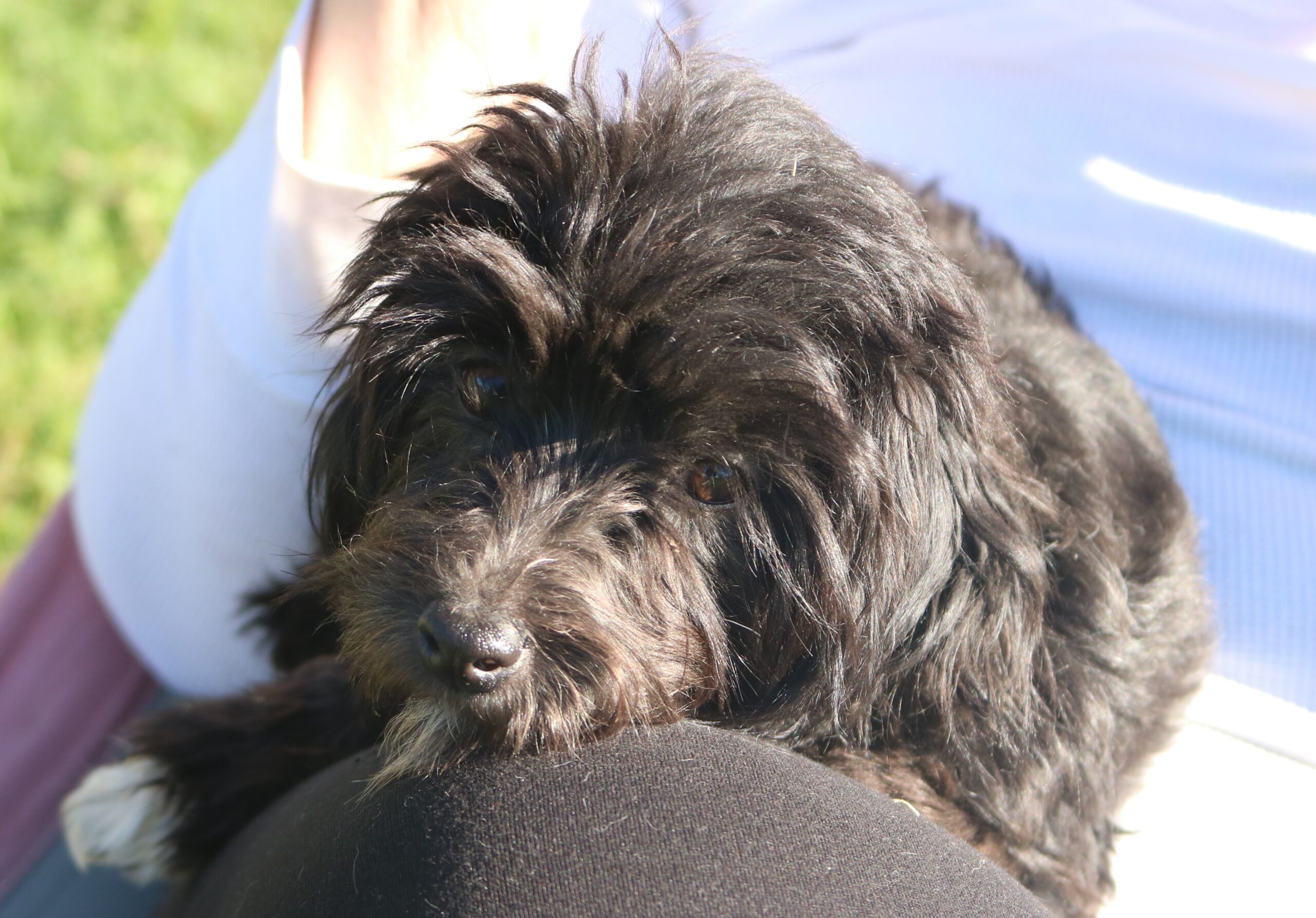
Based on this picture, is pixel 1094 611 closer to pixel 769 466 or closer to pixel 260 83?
pixel 769 466

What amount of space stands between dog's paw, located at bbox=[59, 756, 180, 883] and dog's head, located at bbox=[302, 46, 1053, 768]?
76 cm

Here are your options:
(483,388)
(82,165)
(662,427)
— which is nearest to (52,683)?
(483,388)

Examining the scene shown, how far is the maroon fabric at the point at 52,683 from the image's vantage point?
8.51ft

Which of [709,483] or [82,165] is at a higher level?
[709,483]

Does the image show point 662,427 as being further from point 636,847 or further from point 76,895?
point 76,895

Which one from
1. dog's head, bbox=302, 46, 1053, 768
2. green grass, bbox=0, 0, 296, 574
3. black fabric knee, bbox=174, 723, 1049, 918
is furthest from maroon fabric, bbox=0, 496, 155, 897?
green grass, bbox=0, 0, 296, 574

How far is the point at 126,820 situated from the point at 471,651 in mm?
1233

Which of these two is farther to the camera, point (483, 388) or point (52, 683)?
point (52, 683)

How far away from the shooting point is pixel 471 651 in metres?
1.57

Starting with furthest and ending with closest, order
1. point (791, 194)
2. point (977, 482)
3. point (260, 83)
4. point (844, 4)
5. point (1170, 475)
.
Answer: point (260, 83)
point (844, 4)
point (1170, 475)
point (977, 482)
point (791, 194)

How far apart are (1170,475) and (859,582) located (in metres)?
0.77

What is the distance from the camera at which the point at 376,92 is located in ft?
7.47

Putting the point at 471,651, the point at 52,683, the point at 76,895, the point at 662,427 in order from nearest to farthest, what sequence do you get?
the point at 471,651, the point at 662,427, the point at 76,895, the point at 52,683

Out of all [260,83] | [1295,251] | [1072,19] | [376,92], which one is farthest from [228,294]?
[260,83]
